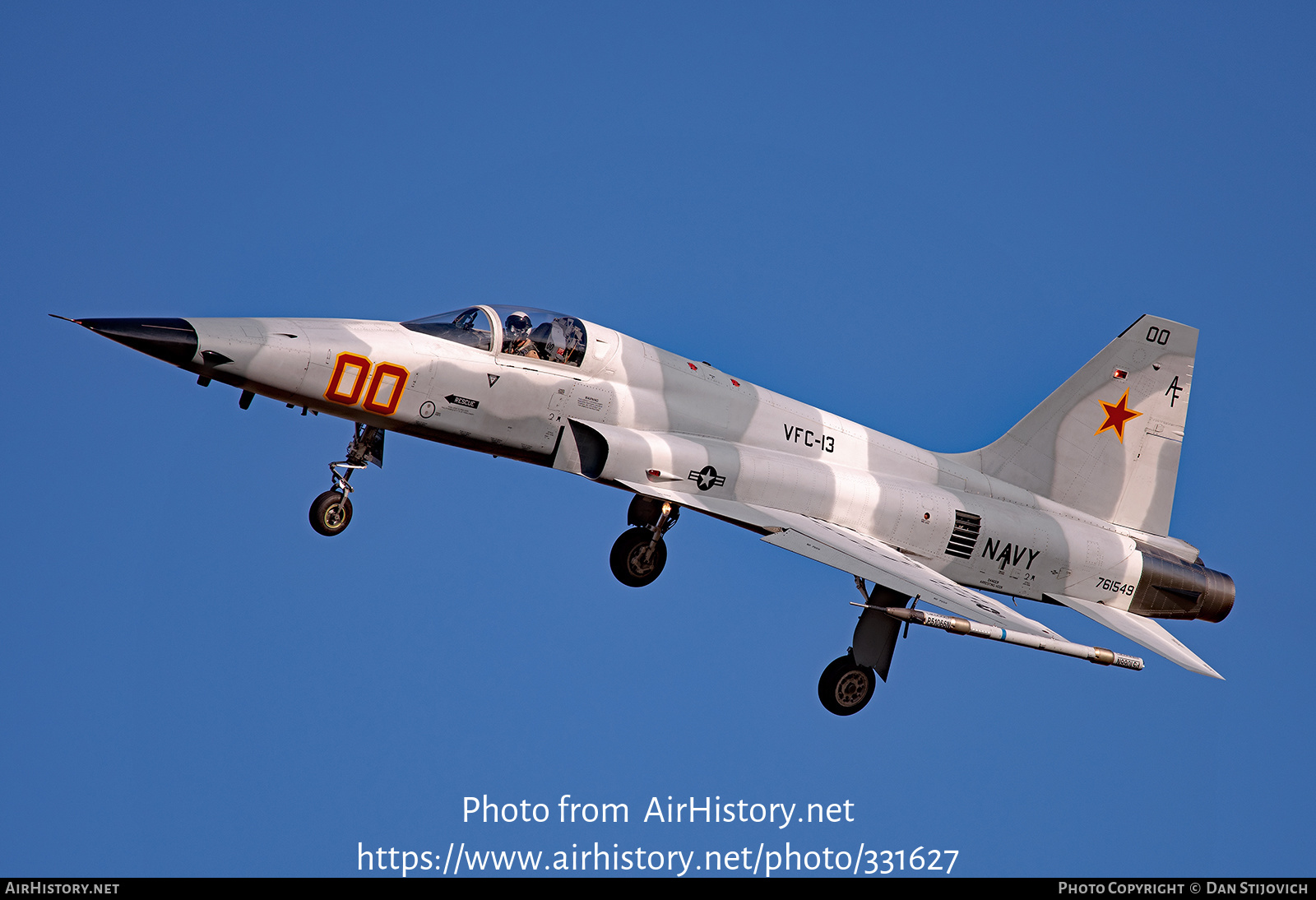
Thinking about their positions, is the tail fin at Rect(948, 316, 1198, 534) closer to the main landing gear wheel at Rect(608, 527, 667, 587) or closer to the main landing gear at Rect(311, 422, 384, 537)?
the main landing gear wheel at Rect(608, 527, 667, 587)

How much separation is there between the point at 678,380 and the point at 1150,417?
7.56 meters

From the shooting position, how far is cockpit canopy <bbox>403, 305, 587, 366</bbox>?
51.1ft

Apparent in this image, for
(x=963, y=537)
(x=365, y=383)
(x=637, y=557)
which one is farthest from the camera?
(x=963, y=537)

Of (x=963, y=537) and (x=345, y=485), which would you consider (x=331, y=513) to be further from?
(x=963, y=537)

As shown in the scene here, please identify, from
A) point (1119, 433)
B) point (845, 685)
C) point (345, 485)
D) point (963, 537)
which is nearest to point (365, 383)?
point (345, 485)

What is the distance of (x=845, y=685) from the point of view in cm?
1752

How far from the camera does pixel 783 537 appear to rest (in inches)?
619

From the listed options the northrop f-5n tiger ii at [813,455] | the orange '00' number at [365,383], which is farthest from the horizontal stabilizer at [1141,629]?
the orange '00' number at [365,383]

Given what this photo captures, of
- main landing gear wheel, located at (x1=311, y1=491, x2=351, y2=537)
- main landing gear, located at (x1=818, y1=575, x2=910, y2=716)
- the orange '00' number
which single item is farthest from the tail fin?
main landing gear wheel, located at (x1=311, y1=491, x2=351, y2=537)

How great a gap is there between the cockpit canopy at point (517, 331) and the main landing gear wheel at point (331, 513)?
7.06ft

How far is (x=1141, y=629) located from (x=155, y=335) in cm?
1287
